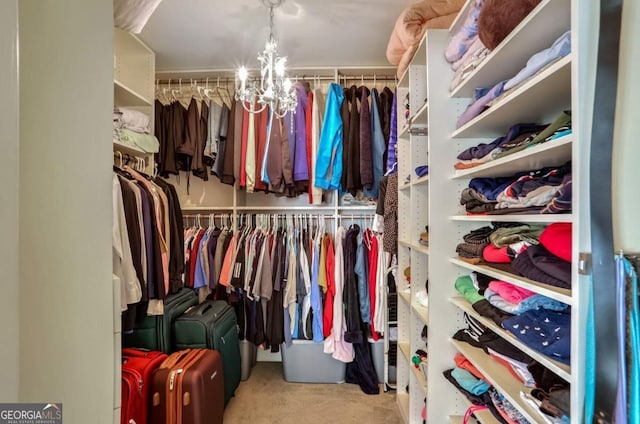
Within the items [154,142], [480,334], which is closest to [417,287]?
[480,334]

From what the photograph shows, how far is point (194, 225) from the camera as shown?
2.66 m

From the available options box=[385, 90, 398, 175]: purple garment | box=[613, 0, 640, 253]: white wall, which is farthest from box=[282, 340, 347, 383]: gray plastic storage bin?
box=[613, 0, 640, 253]: white wall

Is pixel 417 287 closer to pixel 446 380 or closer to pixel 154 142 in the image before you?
pixel 446 380

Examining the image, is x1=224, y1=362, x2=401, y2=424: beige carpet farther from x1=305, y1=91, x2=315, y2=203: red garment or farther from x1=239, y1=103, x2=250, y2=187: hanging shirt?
x1=239, y1=103, x2=250, y2=187: hanging shirt

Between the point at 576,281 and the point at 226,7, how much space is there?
2.01m

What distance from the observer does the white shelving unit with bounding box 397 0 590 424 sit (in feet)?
2.10

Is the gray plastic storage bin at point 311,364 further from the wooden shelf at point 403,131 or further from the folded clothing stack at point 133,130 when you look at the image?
the folded clothing stack at point 133,130

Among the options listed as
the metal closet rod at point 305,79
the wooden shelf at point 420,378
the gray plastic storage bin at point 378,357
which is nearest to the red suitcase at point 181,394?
the wooden shelf at point 420,378

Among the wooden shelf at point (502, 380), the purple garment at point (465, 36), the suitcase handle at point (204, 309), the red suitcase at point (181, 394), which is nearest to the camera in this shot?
the wooden shelf at point (502, 380)

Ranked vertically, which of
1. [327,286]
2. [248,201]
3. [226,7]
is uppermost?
[226,7]

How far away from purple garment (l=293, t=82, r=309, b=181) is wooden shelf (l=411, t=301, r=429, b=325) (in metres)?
1.16

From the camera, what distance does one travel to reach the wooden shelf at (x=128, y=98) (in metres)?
1.86

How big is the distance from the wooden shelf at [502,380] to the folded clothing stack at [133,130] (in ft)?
6.72

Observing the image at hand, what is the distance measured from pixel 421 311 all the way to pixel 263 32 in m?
1.92
